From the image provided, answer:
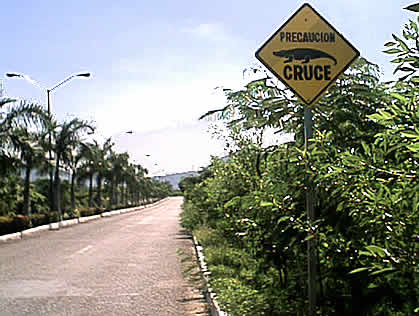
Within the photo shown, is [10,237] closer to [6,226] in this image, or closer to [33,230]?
[6,226]

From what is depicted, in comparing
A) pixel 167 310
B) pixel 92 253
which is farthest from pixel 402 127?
pixel 92 253

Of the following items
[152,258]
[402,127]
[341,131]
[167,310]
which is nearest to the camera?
[402,127]

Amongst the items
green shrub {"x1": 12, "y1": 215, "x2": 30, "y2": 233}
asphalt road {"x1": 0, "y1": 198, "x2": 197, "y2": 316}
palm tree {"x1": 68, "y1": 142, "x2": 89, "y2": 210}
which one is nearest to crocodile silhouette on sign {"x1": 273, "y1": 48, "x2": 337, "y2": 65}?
asphalt road {"x1": 0, "y1": 198, "x2": 197, "y2": 316}

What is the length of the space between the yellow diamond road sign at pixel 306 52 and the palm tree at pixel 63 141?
2975cm

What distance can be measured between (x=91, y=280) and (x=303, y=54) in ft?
24.4

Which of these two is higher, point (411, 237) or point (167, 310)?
point (411, 237)

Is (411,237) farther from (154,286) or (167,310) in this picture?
(154,286)

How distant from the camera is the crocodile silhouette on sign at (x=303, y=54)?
557 centimetres

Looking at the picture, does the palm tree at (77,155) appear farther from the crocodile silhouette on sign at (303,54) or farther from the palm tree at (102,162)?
the crocodile silhouette on sign at (303,54)

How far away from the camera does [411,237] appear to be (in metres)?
3.64

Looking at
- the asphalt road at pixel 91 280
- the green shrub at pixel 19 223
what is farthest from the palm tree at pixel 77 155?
the asphalt road at pixel 91 280

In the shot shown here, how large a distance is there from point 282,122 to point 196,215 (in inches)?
778

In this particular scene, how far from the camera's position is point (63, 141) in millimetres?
35156

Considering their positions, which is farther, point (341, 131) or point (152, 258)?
point (152, 258)
